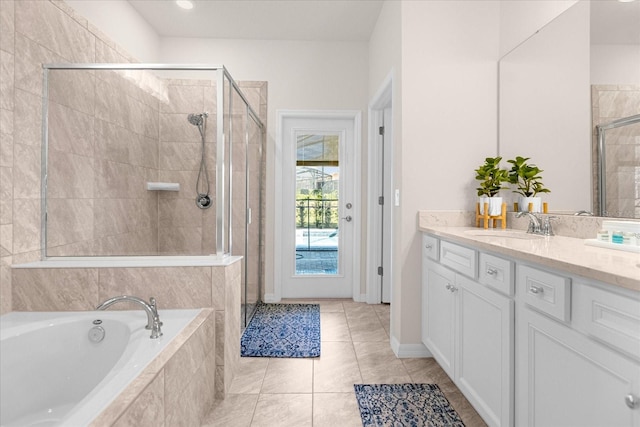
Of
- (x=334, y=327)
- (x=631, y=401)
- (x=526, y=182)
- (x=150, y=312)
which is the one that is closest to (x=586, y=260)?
(x=631, y=401)

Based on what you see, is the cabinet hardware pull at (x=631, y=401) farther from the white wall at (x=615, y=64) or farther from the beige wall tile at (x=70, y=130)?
the beige wall tile at (x=70, y=130)

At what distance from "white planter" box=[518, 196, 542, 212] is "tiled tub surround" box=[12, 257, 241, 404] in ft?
5.94

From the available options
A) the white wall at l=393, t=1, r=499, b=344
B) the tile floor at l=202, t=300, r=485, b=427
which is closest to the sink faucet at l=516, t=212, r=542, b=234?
the white wall at l=393, t=1, r=499, b=344

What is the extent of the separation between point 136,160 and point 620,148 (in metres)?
2.49

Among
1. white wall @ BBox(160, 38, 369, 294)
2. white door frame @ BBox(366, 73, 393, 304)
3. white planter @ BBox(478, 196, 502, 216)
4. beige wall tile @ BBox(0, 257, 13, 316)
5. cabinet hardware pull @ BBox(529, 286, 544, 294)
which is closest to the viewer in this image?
cabinet hardware pull @ BBox(529, 286, 544, 294)

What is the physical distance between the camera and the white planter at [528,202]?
205 centimetres

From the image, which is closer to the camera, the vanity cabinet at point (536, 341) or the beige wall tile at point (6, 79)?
the vanity cabinet at point (536, 341)

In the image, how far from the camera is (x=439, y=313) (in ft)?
6.65

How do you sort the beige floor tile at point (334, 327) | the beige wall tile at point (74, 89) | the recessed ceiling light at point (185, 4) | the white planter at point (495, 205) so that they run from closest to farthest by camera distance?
the beige wall tile at point (74, 89) < the white planter at point (495, 205) < the beige floor tile at point (334, 327) < the recessed ceiling light at point (185, 4)

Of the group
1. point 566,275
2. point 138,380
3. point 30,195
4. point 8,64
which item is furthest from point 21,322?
point 566,275

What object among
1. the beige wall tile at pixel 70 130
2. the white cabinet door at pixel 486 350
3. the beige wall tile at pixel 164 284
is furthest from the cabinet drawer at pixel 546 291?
the beige wall tile at pixel 70 130

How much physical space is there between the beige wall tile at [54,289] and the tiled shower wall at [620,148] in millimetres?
2527

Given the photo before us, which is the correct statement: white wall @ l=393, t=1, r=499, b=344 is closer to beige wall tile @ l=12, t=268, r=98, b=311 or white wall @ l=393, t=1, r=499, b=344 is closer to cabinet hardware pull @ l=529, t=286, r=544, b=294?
cabinet hardware pull @ l=529, t=286, r=544, b=294

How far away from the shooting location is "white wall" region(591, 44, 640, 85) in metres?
1.44
